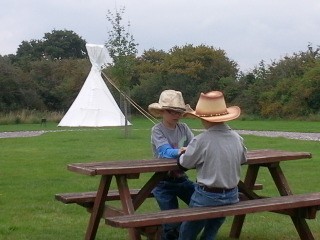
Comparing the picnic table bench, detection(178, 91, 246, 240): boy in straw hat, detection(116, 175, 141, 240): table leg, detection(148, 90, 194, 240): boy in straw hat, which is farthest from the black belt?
detection(116, 175, 141, 240): table leg

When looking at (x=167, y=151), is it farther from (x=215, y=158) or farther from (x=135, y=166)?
(x=215, y=158)

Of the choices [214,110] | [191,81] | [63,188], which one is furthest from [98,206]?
[191,81]

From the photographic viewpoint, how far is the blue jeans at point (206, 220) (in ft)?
19.5

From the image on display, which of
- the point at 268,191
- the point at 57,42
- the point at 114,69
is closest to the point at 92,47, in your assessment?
the point at 114,69

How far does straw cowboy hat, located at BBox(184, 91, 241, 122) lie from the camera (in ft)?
19.4

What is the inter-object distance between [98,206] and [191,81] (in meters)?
47.1

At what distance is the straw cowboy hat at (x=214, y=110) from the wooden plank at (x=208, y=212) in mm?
743

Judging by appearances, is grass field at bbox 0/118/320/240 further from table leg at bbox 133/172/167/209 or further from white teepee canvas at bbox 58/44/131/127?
white teepee canvas at bbox 58/44/131/127

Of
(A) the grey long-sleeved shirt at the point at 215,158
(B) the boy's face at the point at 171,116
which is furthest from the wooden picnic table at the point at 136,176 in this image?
(B) the boy's face at the point at 171,116

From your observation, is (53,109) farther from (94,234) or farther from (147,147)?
(94,234)

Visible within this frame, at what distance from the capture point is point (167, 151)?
652 cm

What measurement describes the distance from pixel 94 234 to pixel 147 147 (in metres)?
13.2

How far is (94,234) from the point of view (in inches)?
260

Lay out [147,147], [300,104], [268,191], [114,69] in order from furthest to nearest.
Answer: [300,104], [114,69], [147,147], [268,191]
